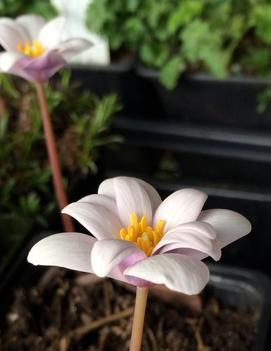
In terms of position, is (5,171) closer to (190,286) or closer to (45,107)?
(45,107)

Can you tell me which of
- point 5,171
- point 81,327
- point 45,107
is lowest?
point 81,327

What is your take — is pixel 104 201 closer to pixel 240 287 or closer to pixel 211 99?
pixel 240 287

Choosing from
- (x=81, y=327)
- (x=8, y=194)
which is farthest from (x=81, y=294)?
(x=8, y=194)

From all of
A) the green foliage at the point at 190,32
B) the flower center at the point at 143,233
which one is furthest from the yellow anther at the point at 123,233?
the green foliage at the point at 190,32

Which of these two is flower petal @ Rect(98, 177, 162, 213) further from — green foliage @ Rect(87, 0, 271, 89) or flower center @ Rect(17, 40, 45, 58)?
green foliage @ Rect(87, 0, 271, 89)

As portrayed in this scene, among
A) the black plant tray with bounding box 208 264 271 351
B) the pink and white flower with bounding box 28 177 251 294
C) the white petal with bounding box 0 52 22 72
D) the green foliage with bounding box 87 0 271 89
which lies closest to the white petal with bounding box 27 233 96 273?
the pink and white flower with bounding box 28 177 251 294

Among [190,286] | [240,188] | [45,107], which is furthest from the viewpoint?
[240,188]

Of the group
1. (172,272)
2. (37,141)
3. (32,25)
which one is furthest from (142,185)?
(37,141)
